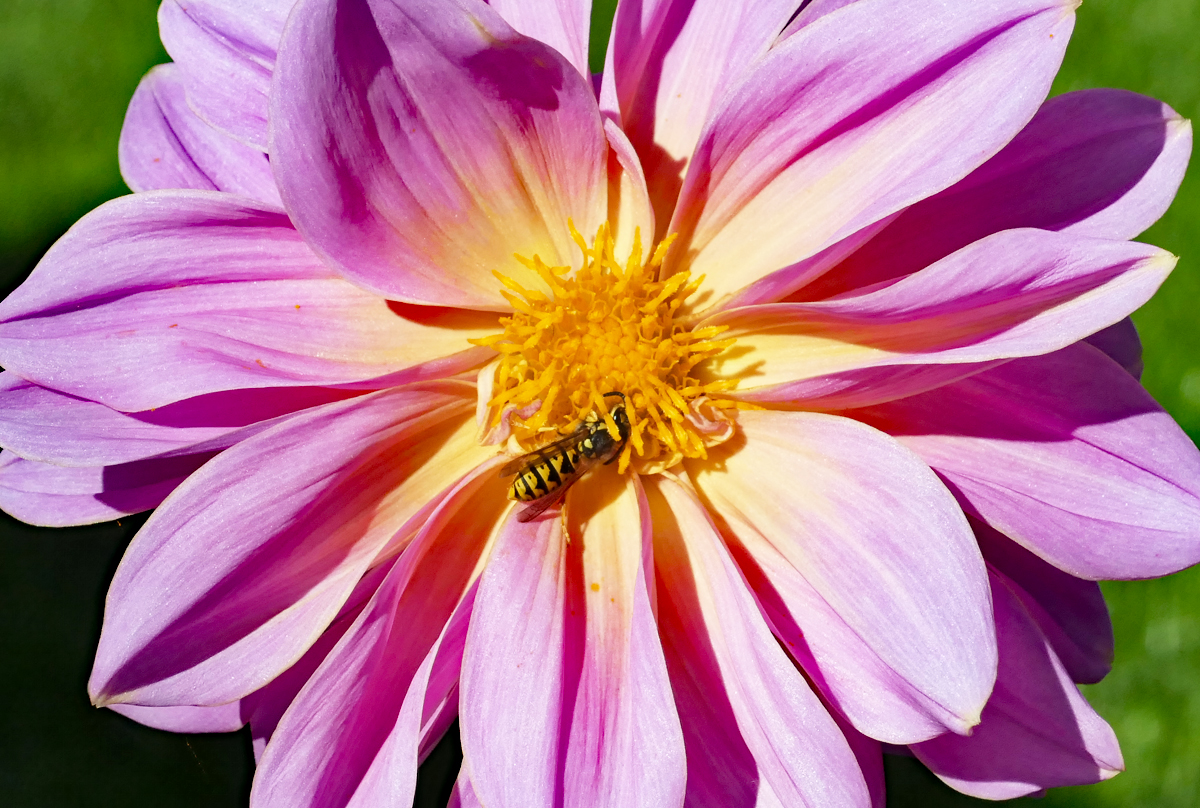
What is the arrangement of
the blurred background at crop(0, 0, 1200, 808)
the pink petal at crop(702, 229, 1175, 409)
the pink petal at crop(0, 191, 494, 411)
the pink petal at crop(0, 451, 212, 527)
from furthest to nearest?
the blurred background at crop(0, 0, 1200, 808), the pink petal at crop(0, 451, 212, 527), the pink petal at crop(0, 191, 494, 411), the pink petal at crop(702, 229, 1175, 409)

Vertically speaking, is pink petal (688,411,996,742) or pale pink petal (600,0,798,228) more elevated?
pale pink petal (600,0,798,228)

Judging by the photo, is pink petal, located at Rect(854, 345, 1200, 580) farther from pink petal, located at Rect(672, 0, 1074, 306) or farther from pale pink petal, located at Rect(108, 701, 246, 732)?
pale pink petal, located at Rect(108, 701, 246, 732)

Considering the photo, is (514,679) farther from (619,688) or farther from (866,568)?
(866,568)

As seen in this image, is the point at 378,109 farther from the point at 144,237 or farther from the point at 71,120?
the point at 71,120

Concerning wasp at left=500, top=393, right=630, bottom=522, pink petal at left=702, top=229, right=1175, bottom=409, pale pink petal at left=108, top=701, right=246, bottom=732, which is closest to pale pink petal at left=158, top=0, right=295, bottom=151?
wasp at left=500, top=393, right=630, bottom=522

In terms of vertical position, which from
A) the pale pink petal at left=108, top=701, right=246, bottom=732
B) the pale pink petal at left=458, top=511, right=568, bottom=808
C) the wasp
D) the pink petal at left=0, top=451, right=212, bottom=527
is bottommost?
the pale pink petal at left=458, top=511, right=568, bottom=808

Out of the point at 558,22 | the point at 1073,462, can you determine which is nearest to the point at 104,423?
the point at 558,22
